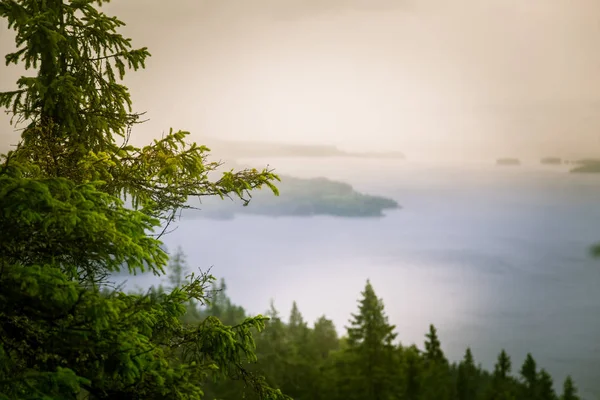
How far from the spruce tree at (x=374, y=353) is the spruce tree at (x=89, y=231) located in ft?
61.0

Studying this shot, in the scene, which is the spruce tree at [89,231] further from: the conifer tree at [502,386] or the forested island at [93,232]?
the conifer tree at [502,386]

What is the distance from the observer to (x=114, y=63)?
20.4 feet

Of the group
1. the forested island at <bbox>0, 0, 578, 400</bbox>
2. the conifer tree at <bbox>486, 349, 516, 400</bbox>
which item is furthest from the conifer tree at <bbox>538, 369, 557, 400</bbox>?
the forested island at <bbox>0, 0, 578, 400</bbox>

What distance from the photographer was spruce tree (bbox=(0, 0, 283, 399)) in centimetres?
333

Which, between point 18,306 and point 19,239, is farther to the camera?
point 19,239

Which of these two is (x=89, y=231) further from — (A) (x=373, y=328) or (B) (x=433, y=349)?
(B) (x=433, y=349)

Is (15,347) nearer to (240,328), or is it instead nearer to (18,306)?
(18,306)

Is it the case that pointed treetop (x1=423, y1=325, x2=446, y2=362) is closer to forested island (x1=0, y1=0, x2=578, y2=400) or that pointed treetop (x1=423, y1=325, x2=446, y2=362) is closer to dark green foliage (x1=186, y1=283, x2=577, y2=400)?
dark green foliage (x1=186, y1=283, x2=577, y2=400)

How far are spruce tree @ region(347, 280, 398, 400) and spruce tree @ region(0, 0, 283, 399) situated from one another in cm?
1861

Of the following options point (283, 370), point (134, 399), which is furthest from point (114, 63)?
point (283, 370)

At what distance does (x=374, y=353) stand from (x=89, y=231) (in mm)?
21911

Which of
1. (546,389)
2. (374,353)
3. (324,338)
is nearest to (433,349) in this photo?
(546,389)

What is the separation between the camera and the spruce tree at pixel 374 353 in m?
23.0

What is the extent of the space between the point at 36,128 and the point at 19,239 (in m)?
1.94
